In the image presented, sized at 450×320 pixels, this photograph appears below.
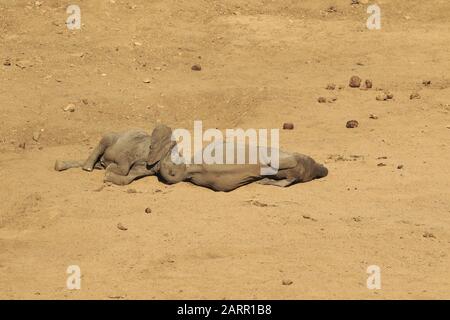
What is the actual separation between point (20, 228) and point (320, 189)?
266cm

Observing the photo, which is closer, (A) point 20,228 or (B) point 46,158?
(A) point 20,228

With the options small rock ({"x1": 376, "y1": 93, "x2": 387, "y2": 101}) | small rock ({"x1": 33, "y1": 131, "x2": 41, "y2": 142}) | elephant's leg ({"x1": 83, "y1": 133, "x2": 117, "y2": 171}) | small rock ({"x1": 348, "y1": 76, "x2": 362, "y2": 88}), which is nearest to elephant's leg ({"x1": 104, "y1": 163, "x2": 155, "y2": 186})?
elephant's leg ({"x1": 83, "y1": 133, "x2": 117, "y2": 171})

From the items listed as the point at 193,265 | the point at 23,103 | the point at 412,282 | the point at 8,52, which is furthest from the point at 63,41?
the point at 412,282

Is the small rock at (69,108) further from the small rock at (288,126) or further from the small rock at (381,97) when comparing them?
the small rock at (381,97)

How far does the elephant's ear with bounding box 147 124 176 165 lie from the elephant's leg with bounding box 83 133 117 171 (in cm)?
46

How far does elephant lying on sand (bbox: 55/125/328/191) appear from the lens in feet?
28.3

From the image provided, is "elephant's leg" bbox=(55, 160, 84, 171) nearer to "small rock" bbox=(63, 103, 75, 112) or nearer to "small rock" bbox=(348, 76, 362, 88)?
"small rock" bbox=(63, 103, 75, 112)

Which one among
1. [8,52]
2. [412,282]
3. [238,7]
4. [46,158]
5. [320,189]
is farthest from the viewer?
[238,7]

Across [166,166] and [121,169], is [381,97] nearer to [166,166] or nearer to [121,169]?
[166,166]

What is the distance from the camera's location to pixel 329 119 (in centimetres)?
1062

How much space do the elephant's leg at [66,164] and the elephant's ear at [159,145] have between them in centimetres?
78

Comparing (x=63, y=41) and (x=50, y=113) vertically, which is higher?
(x=63, y=41)

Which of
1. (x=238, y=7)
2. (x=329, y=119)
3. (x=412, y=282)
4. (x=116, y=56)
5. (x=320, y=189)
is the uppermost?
(x=238, y=7)

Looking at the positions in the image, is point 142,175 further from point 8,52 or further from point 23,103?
point 8,52
